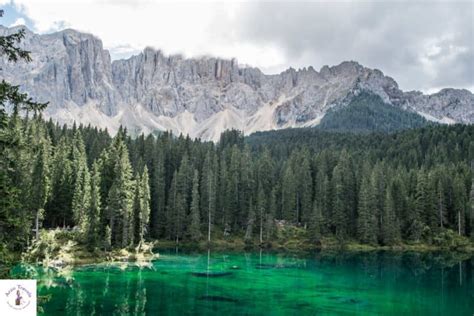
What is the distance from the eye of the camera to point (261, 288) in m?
50.1

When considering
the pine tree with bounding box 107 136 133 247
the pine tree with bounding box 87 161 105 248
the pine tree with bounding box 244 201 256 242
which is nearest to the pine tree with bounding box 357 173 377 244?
the pine tree with bounding box 244 201 256 242

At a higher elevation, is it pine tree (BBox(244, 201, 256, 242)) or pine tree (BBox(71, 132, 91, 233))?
pine tree (BBox(71, 132, 91, 233))

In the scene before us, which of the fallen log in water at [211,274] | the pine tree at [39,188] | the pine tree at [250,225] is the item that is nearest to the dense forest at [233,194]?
the pine tree at [250,225]

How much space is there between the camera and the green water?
131ft

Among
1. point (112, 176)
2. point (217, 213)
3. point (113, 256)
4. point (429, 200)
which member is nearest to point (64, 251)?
point (113, 256)

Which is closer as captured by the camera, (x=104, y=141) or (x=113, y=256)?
(x=113, y=256)

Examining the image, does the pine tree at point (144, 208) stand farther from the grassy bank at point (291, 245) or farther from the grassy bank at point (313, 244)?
the grassy bank at point (313, 244)

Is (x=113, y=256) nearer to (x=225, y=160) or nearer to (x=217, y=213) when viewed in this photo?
(x=217, y=213)

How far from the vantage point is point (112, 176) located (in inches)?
3189

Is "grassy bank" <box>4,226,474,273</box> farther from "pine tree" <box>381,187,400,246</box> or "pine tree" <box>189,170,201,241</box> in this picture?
"pine tree" <box>381,187,400,246</box>

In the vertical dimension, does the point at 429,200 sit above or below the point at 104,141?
below

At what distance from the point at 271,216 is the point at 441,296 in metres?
54.1

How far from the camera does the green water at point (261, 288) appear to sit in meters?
40.0

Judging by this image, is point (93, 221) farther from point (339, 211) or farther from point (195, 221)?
point (339, 211)
